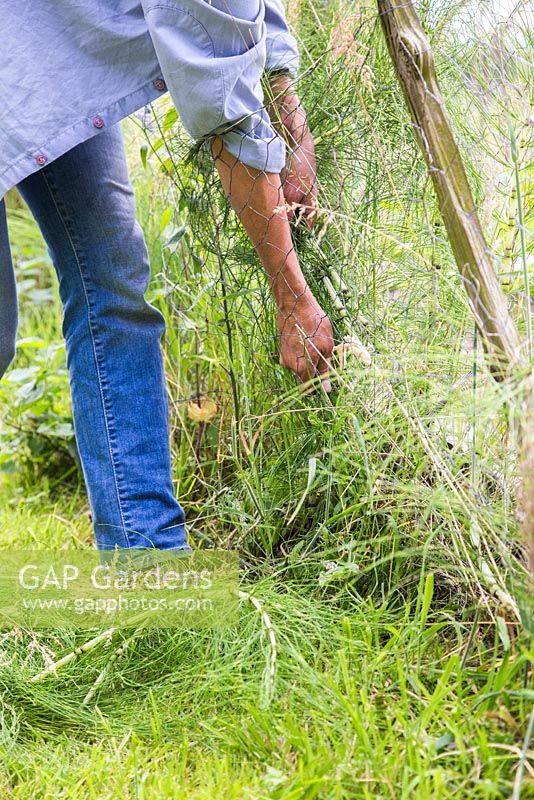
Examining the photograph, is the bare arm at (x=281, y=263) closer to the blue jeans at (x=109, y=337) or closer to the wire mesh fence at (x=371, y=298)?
the wire mesh fence at (x=371, y=298)

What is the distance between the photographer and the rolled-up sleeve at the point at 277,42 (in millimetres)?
1455

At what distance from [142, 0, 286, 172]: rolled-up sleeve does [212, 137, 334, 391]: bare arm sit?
2.4 inches

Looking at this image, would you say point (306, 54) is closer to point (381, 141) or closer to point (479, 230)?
point (381, 141)

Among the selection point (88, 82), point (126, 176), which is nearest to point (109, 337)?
point (126, 176)

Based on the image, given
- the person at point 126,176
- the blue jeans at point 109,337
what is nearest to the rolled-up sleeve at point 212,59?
the person at point 126,176

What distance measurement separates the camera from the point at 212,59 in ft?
3.89

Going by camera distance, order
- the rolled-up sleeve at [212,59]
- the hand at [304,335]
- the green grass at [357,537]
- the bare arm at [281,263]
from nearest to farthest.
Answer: the green grass at [357,537], the rolled-up sleeve at [212,59], the bare arm at [281,263], the hand at [304,335]

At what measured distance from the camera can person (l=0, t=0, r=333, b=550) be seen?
122 centimetres

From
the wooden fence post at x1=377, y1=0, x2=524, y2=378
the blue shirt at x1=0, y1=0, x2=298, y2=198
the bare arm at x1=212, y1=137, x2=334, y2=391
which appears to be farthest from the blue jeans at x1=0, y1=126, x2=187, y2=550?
the wooden fence post at x1=377, y1=0, x2=524, y2=378

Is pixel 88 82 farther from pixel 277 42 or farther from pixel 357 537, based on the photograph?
pixel 357 537

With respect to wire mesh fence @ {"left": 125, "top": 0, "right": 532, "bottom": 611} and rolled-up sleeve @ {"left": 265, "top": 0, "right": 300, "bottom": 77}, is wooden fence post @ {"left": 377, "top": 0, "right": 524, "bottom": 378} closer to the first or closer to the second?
wire mesh fence @ {"left": 125, "top": 0, "right": 532, "bottom": 611}

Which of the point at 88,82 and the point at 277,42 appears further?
the point at 277,42

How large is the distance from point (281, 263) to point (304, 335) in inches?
5.3

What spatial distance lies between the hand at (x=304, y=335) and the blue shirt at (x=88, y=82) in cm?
24
